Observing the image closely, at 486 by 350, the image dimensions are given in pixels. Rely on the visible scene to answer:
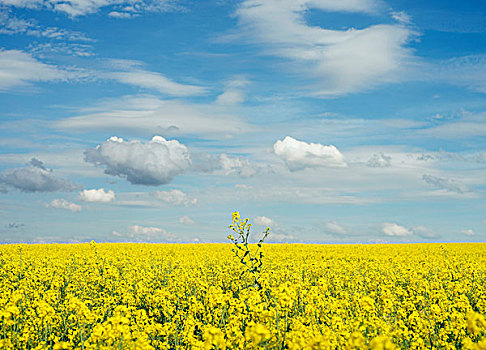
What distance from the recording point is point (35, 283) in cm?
1427

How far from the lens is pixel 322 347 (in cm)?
525

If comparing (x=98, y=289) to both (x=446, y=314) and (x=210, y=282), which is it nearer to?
(x=210, y=282)

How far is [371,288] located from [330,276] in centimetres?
224

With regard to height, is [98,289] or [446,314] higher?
[446,314]

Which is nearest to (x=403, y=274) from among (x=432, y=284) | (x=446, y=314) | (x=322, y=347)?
(x=432, y=284)

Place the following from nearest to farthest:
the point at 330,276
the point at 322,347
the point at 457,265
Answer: the point at 322,347 → the point at 330,276 → the point at 457,265

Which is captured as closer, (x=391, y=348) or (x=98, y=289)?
(x=391, y=348)

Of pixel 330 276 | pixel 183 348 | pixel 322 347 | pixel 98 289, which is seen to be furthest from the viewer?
pixel 330 276

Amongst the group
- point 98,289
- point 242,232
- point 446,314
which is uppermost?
point 242,232

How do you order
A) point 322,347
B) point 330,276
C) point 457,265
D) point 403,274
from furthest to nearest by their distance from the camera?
point 457,265, point 403,274, point 330,276, point 322,347

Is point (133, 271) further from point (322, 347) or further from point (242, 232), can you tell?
point (322, 347)

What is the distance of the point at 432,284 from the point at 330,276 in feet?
13.4

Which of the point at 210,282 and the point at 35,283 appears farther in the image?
the point at 210,282

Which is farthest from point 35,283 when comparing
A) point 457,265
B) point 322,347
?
point 457,265
